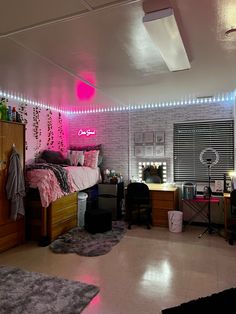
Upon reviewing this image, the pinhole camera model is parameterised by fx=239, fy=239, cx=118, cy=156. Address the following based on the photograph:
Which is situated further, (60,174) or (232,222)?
(232,222)

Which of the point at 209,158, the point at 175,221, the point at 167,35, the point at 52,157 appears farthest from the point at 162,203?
the point at 167,35

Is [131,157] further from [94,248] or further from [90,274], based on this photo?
[90,274]

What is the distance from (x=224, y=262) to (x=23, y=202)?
3103mm

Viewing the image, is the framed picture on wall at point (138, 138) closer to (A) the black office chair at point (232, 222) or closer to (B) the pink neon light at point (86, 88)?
(B) the pink neon light at point (86, 88)

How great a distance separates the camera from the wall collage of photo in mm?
5395

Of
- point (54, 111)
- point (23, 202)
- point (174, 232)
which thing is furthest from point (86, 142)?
point (174, 232)

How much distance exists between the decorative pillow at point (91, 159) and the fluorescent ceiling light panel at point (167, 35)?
3.12 meters

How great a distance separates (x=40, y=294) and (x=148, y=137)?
389 cm

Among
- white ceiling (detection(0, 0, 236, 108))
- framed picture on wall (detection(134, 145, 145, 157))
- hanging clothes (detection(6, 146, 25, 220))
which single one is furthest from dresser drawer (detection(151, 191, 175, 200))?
hanging clothes (detection(6, 146, 25, 220))

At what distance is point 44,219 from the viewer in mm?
3898

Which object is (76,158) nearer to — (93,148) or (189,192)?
(93,148)

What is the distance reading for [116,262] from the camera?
3.22m

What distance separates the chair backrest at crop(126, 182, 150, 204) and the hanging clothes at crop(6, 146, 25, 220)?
2.01 meters

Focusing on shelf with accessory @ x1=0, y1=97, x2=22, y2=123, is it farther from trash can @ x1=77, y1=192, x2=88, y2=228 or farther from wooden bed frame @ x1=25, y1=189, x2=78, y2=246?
trash can @ x1=77, y1=192, x2=88, y2=228
